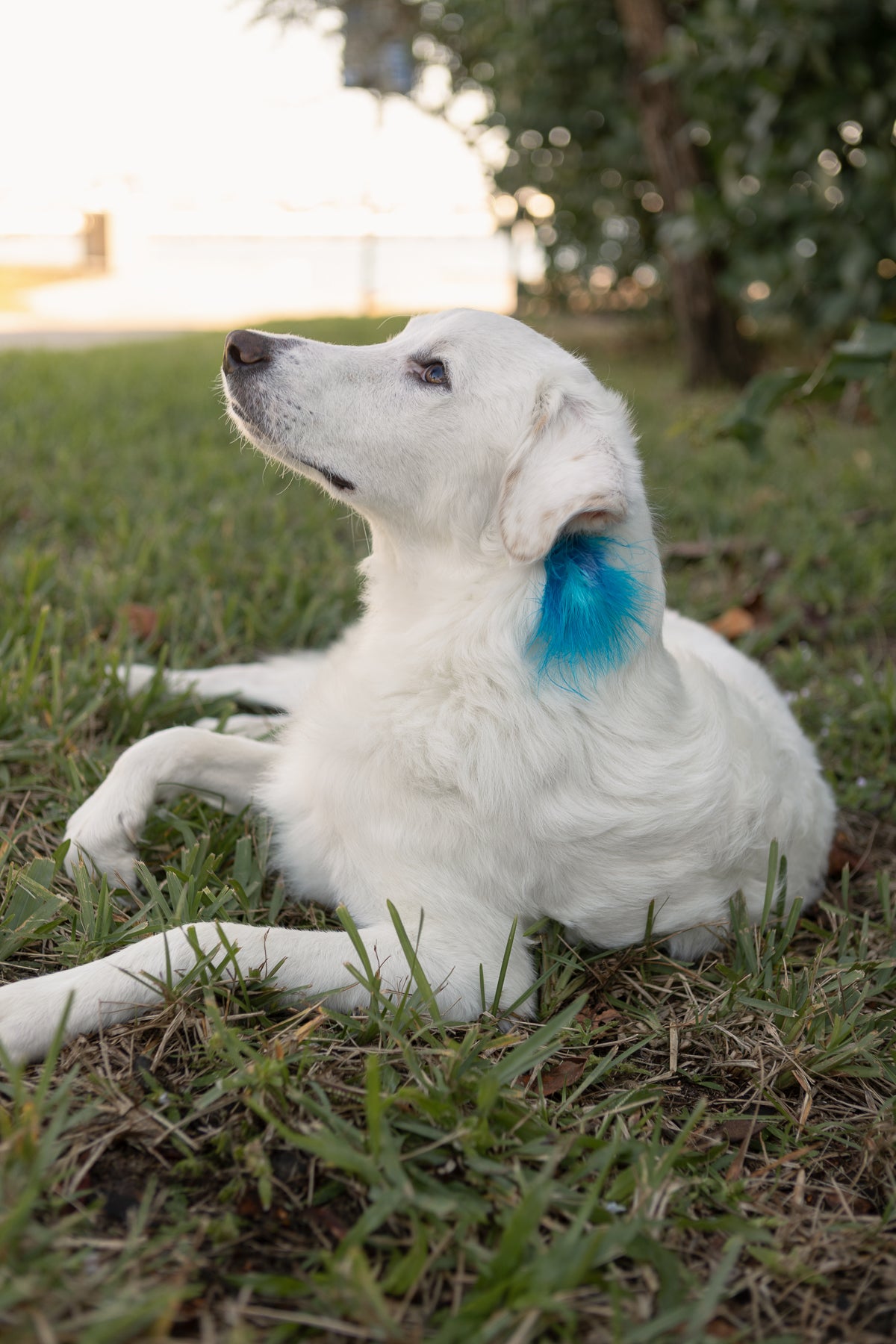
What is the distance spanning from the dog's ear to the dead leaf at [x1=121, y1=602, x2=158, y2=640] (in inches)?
63.2

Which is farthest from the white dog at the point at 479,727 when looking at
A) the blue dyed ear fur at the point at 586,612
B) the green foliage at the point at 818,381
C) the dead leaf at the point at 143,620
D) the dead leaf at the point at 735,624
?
the green foliage at the point at 818,381

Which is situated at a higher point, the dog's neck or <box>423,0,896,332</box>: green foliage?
<box>423,0,896,332</box>: green foliage

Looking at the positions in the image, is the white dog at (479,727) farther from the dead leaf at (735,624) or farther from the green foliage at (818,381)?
the green foliage at (818,381)

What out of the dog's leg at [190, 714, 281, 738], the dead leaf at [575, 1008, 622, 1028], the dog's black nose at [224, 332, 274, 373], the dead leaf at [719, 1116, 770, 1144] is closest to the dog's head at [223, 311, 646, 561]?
the dog's black nose at [224, 332, 274, 373]

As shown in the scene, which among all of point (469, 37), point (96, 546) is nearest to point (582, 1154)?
point (96, 546)

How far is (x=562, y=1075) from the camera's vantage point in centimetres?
184

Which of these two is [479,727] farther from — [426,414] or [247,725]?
[247,725]

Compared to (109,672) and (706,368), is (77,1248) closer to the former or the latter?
(109,672)

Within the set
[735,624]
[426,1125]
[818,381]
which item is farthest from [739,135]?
[426,1125]

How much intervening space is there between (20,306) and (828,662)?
14780mm

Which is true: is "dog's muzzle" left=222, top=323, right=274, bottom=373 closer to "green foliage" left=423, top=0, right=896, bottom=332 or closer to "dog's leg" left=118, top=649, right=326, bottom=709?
"dog's leg" left=118, top=649, right=326, bottom=709

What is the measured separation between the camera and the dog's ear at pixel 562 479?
6.34 ft

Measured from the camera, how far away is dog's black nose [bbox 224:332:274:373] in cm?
229

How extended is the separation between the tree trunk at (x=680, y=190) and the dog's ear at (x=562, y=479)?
6.31 m
